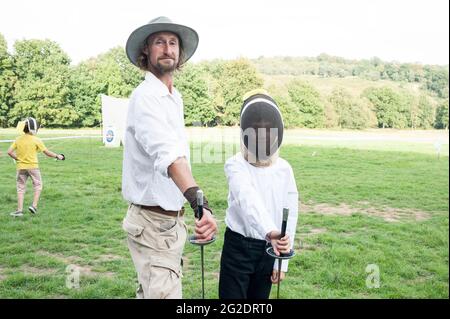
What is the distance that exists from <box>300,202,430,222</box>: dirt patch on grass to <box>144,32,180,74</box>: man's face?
5.45m

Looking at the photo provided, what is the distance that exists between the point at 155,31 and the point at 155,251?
1039mm

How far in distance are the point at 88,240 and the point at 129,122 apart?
12.4 feet

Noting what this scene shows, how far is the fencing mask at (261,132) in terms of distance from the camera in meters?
2.01

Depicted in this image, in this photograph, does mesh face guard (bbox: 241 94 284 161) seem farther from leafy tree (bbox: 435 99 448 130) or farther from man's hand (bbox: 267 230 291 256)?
leafy tree (bbox: 435 99 448 130)

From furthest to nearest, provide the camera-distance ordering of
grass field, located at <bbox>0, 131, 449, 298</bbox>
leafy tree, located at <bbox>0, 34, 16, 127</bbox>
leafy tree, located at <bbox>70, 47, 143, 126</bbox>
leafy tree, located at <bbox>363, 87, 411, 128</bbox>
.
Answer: leafy tree, located at <bbox>363, 87, 411, 128</bbox> → leafy tree, located at <bbox>70, 47, 143, 126</bbox> → leafy tree, located at <bbox>0, 34, 16, 127</bbox> → grass field, located at <bbox>0, 131, 449, 298</bbox>

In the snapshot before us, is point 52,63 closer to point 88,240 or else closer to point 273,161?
point 88,240

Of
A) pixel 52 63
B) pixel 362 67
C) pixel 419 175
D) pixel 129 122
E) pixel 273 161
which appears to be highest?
pixel 362 67

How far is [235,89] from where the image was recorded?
1266cm

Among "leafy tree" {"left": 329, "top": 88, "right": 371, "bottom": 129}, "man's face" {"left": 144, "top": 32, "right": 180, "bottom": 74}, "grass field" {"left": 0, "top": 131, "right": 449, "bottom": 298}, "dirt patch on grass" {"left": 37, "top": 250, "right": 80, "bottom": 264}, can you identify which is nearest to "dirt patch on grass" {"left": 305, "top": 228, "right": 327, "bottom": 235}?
"grass field" {"left": 0, "top": 131, "right": 449, "bottom": 298}

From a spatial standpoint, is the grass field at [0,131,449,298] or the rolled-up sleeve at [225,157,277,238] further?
the grass field at [0,131,449,298]

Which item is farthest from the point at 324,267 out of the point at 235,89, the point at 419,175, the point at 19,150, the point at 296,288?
the point at 235,89

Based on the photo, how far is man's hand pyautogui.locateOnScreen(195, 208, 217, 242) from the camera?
1475 millimetres

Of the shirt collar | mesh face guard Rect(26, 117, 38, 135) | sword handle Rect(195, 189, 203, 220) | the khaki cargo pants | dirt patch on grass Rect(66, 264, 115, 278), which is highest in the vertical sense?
the shirt collar

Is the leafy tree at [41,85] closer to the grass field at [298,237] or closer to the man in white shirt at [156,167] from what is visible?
the grass field at [298,237]
